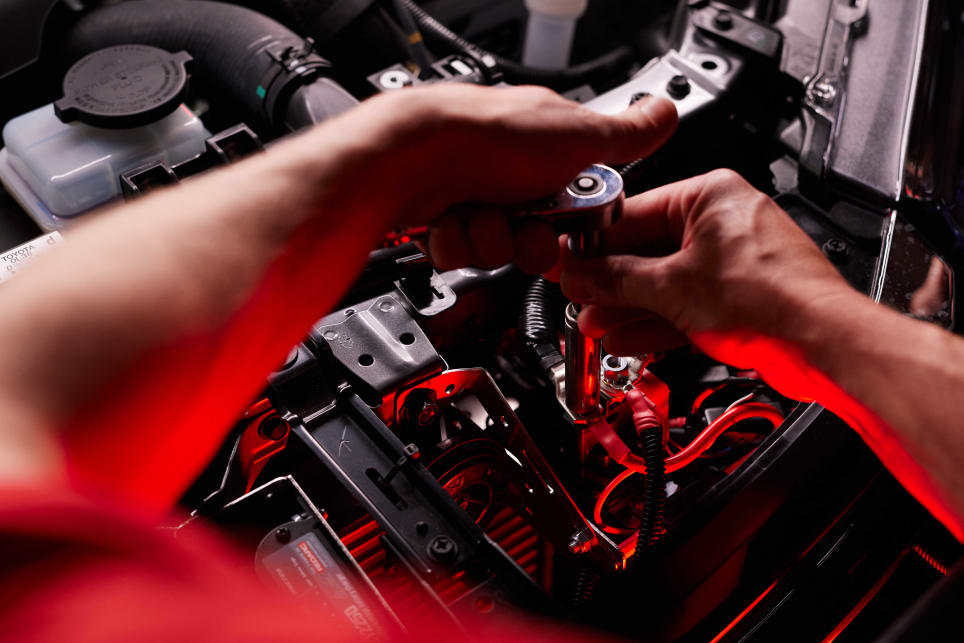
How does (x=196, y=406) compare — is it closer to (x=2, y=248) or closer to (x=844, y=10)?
(x=2, y=248)

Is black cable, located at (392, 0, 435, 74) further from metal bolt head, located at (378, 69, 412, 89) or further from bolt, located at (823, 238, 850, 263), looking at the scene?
bolt, located at (823, 238, 850, 263)

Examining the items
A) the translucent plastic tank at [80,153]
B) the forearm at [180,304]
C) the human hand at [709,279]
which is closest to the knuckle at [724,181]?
the human hand at [709,279]

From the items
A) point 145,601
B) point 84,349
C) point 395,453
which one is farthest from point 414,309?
point 145,601

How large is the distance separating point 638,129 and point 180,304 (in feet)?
1.64

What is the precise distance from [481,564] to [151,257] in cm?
48

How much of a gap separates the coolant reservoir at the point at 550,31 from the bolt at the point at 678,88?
639 mm

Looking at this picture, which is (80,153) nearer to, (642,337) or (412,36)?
(412,36)

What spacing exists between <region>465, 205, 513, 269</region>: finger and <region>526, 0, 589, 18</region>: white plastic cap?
1264 mm

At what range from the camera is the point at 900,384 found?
0.76m

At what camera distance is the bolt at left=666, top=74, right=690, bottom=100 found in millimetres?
1392

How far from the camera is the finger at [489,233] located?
0.88m

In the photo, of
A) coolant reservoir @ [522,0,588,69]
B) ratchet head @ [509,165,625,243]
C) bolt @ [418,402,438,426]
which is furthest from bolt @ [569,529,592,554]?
coolant reservoir @ [522,0,588,69]

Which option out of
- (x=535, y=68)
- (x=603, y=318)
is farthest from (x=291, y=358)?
(x=535, y=68)

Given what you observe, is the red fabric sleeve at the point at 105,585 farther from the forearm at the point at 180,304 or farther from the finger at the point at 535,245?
the finger at the point at 535,245
